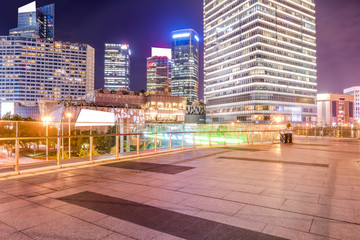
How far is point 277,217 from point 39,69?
19788cm

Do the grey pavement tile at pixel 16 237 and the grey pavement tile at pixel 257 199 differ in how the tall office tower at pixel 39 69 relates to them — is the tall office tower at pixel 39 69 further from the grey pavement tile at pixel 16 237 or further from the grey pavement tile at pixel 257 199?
the grey pavement tile at pixel 257 199

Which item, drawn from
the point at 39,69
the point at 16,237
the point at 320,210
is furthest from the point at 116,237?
the point at 39,69

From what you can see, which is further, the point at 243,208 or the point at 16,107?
the point at 16,107

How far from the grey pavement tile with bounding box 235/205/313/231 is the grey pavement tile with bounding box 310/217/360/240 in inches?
4.8

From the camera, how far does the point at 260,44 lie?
353ft

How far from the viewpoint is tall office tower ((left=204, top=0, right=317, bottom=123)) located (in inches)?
4277

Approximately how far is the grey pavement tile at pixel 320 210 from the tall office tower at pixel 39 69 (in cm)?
18980

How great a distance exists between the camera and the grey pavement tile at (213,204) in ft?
15.0

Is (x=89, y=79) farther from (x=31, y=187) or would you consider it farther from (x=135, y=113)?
(x=31, y=187)

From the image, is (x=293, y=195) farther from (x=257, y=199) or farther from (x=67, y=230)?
(x=67, y=230)

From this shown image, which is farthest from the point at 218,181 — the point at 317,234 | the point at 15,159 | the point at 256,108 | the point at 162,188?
the point at 256,108

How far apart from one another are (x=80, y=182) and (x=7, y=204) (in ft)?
6.65

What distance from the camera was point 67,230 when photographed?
3715 millimetres

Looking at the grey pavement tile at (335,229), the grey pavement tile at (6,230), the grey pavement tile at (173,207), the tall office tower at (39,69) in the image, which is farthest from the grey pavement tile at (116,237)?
the tall office tower at (39,69)
